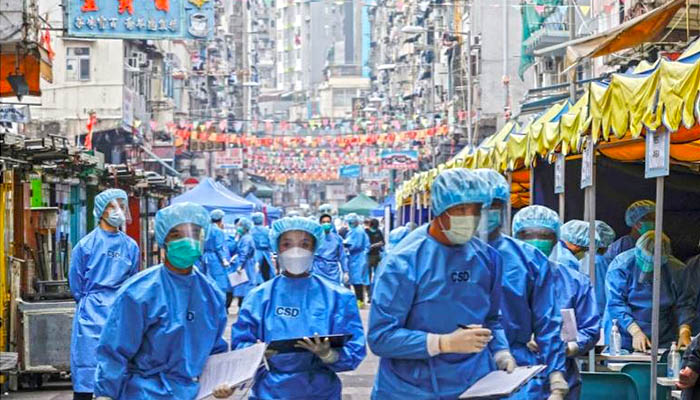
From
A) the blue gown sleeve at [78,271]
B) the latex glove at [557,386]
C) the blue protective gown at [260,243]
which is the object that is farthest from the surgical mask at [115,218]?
the blue protective gown at [260,243]

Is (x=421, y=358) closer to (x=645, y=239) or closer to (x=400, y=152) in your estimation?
(x=645, y=239)

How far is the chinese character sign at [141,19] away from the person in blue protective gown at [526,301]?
13.9 metres

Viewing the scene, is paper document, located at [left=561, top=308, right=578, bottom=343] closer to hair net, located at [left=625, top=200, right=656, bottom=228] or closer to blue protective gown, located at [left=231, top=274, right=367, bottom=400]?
blue protective gown, located at [left=231, top=274, right=367, bottom=400]

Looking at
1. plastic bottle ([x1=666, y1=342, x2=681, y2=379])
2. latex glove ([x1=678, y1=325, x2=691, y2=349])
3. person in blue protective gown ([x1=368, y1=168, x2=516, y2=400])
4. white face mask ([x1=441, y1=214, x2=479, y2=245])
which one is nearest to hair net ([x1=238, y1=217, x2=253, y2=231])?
latex glove ([x1=678, y1=325, x2=691, y2=349])

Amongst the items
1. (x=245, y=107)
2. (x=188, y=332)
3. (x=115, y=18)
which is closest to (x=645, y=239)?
(x=188, y=332)

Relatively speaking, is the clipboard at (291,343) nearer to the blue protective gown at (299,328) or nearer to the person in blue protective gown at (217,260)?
the blue protective gown at (299,328)

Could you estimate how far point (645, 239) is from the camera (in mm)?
13102

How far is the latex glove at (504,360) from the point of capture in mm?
6941

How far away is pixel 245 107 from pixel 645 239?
14115 centimetres

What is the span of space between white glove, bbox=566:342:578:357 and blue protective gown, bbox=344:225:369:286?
2192 centimetres

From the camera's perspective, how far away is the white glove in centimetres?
866

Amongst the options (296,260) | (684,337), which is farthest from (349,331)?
(684,337)

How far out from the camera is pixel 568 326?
343 inches

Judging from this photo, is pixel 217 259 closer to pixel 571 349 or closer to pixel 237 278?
pixel 237 278
